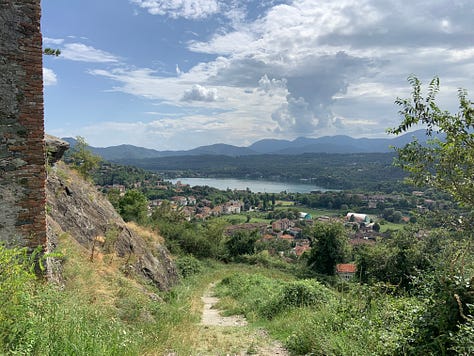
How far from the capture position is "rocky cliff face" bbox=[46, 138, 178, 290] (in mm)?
11680

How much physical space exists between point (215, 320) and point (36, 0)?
891cm

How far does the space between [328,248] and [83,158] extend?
69.5 ft

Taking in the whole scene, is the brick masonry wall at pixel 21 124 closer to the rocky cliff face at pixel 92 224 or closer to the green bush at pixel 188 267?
the rocky cliff face at pixel 92 224

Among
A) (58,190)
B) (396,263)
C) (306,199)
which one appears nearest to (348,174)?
(306,199)

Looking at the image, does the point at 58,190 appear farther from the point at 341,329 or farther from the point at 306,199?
the point at 306,199

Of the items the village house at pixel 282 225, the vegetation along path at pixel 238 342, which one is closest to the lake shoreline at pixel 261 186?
the village house at pixel 282 225

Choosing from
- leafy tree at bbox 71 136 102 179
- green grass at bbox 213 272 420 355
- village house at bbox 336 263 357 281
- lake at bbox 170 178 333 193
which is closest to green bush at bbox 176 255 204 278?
leafy tree at bbox 71 136 102 179

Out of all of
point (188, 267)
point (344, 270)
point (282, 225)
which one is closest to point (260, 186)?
point (282, 225)

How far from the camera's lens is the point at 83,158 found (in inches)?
642

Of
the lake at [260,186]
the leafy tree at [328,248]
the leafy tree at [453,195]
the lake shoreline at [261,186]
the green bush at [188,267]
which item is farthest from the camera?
the lake at [260,186]

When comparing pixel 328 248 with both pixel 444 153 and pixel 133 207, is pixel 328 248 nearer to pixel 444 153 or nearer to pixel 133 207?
pixel 133 207

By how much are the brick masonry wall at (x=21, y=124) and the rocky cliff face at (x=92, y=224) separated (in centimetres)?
373

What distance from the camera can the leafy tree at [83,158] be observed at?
1628cm

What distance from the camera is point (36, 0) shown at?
5973 millimetres
